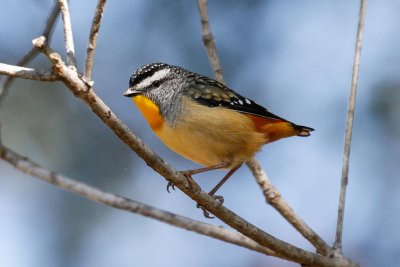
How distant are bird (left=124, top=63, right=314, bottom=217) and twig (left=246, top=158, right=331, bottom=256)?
31cm

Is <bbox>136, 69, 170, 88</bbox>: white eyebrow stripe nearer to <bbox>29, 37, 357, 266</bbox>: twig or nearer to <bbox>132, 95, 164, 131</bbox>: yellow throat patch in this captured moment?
<bbox>132, 95, 164, 131</bbox>: yellow throat patch

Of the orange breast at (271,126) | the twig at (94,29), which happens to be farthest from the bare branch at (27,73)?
the orange breast at (271,126)

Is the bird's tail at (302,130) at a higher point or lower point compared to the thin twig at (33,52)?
higher

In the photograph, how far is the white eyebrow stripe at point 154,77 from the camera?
19.7 ft

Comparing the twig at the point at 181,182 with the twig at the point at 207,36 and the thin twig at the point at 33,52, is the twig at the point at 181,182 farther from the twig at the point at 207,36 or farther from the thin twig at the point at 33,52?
the twig at the point at 207,36

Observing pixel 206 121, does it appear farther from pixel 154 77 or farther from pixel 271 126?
pixel 154 77

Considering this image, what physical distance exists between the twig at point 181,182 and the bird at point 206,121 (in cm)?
127

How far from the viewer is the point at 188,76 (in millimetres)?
6512

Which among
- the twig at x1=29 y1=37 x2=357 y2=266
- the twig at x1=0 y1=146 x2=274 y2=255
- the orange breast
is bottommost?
the twig at x1=0 y1=146 x2=274 y2=255

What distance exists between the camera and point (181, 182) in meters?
4.16

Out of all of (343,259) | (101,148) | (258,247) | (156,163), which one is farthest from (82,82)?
(101,148)

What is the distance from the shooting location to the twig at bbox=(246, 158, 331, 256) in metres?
4.91

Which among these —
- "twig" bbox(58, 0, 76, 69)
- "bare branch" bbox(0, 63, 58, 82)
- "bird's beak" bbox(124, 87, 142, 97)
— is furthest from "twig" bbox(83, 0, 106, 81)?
"bird's beak" bbox(124, 87, 142, 97)

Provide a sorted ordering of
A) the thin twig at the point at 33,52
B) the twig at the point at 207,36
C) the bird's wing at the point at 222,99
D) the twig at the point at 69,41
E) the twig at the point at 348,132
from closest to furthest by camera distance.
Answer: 1. the thin twig at the point at 33,52
2. the twig at the point at 69,41
3. the twig at the point at 348,132
4. the twig at the point at 207,36
5. the bird's wing at the point at 222,99
